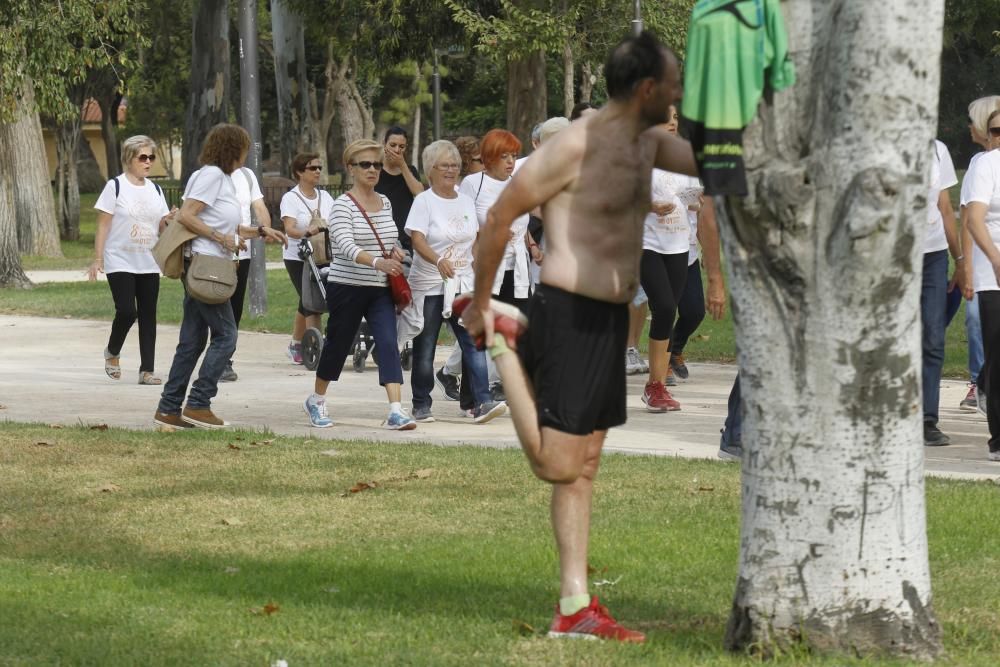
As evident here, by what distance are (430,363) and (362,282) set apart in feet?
2.82

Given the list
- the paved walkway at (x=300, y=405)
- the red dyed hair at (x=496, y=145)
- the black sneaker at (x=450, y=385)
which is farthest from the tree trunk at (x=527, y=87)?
the red dyed hair at (x=496, y=145)

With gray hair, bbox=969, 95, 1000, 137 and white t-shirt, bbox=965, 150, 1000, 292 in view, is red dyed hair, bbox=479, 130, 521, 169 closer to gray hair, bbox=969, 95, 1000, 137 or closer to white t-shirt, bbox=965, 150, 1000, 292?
gray hair, bbox=969, 95, 1000, 137

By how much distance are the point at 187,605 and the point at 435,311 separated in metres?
5.31

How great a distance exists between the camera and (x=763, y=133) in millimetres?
4871

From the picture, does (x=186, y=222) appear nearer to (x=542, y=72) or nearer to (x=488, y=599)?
(x=488, y=599)

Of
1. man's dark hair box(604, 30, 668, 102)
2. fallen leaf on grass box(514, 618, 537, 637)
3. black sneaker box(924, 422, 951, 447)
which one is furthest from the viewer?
black sneaker box(924, 422, 951, 447)

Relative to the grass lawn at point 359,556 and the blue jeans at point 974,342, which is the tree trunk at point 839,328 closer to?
the grass lawn at point 359,556

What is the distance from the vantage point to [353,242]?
10.7 metres

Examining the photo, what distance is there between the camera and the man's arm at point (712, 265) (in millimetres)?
8633

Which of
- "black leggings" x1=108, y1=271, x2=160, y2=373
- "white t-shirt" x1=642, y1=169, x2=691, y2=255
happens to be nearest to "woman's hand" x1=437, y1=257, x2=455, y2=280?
"white t-shirt" x1=642, y1=169, x2=691, y2=255

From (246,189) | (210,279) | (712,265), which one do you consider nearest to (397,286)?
(210,279)

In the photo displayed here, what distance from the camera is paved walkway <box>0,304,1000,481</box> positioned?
33.3ft

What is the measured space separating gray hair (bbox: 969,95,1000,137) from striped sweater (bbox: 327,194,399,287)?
3.51 meters

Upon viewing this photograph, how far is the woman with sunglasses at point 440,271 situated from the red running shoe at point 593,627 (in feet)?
18.1
